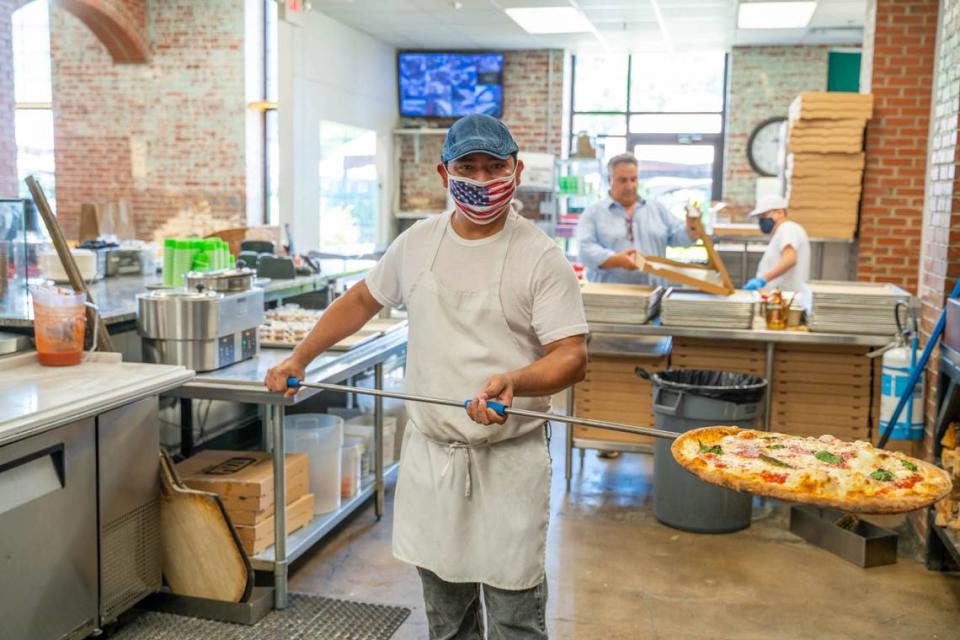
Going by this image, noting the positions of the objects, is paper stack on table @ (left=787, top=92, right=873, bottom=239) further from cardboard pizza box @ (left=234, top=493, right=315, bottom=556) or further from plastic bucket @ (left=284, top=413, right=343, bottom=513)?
cardboard pizza box @ (left=234, top=493, right=315, bottom=556)

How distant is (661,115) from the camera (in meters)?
11.3

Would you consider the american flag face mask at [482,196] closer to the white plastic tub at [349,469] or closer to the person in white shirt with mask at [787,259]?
the white plastic tub at [349,469]

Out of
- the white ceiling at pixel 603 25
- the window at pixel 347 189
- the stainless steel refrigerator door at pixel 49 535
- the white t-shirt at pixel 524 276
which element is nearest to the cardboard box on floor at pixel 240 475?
the stainless steel refrigerator door at pixel 49 535

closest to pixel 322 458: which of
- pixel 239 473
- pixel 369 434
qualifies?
pixel 239 473

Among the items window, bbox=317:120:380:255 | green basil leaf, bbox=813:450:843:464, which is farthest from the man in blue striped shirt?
window, bbox=317:120:380:255

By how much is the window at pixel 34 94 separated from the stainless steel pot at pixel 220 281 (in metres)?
7.26

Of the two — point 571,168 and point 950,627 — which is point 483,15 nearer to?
point 571,168

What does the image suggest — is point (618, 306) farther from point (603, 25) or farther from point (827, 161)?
point (603, 25)

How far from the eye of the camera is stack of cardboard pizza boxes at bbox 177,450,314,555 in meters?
3.41

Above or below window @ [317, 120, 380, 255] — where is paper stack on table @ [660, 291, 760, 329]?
below

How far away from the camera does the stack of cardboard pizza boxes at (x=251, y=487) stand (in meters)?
3.41

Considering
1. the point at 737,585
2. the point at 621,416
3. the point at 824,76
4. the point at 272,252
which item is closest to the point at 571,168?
the point at 824,76

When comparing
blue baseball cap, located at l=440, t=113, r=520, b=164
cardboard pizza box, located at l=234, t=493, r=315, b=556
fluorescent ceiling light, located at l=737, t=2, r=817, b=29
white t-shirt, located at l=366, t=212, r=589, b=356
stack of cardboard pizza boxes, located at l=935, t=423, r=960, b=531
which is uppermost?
fluorescent ceiling light, located at l=737, t=2, r=817, b=29

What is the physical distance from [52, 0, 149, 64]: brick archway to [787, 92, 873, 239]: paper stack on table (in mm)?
6183
